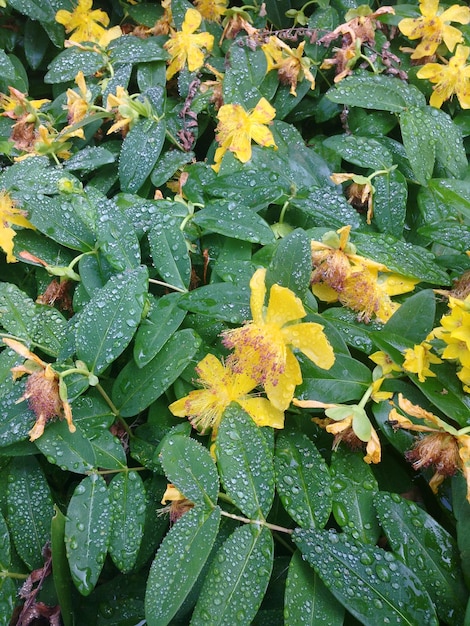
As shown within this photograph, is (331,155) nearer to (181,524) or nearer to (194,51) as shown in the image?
(194,51)

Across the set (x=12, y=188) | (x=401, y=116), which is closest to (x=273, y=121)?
(x=401, y=116)

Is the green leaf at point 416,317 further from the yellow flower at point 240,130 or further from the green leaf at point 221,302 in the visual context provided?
the yellow flower at point 240,130

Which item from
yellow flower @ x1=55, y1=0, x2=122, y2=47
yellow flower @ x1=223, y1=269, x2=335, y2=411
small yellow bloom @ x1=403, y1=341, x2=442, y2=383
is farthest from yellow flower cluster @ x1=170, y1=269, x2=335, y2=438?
yellow flower @ x1=55, y1=0, x2=122, y2=47

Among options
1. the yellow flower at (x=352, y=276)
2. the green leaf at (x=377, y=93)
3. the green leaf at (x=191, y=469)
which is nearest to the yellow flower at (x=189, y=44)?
the green leaf at (x=377, y=93)

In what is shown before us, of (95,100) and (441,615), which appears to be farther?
(95,100)

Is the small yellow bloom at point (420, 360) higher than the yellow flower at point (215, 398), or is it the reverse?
the small yellow bloom at point (420, 360)

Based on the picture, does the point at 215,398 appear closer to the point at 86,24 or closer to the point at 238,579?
the point at 238,579

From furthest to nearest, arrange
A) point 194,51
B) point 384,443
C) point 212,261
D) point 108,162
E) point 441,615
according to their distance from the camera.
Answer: point 194,51, point 108,162, point 212,261, point 384,443, point 441,615

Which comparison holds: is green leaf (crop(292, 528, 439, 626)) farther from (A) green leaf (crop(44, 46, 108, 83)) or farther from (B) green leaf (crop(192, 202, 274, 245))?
(A) green leaf (crop(44, 46, 108, 83))
